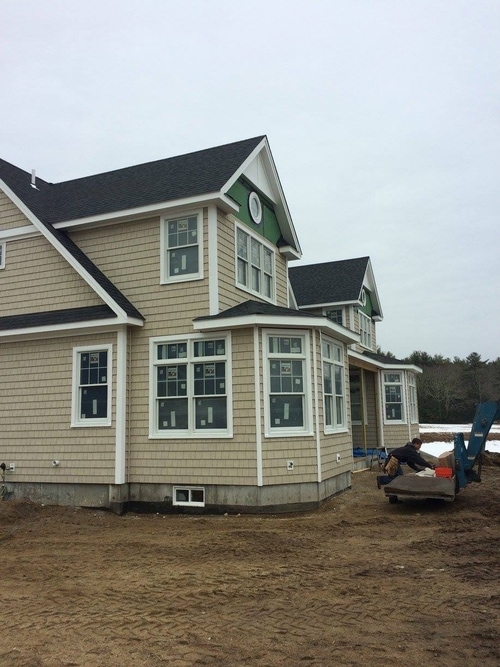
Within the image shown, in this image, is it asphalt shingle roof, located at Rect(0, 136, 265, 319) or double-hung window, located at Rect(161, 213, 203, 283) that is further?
asphalt shingle roof, located at Rect(0, 136, 265, 319)

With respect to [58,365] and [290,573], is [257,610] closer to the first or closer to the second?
[290,573]

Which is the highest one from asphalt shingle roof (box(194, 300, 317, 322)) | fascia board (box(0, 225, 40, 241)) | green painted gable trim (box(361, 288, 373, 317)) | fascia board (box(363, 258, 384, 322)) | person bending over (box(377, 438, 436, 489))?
Result: fascia board (box(363, 258, 384, 322))

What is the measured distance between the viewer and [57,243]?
1259cm

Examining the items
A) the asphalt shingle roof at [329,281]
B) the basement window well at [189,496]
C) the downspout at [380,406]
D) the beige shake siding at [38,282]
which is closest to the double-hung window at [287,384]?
the basement window well at [189,496]

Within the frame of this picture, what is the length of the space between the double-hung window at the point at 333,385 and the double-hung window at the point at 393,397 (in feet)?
A: 30.6

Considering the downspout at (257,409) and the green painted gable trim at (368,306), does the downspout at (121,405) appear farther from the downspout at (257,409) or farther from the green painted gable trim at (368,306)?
the green painted gable trim at (368,306)

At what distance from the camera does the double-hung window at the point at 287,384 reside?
37.2 ft

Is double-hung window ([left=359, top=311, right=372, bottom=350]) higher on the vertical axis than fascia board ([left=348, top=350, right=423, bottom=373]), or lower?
higher

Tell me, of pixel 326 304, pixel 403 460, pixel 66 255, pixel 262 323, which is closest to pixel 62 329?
pixel 66 255

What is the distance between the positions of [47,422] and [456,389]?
48.9 m

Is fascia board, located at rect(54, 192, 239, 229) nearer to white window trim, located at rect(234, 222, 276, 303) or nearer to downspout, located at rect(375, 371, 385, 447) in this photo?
white window trim, located at rect(234, 222, 276, 303)

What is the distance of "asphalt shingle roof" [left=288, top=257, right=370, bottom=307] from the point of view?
23500 mm

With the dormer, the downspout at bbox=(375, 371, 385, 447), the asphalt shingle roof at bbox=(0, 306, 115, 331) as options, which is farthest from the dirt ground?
the dormer

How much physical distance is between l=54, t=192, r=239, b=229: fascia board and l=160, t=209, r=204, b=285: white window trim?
0.19m
